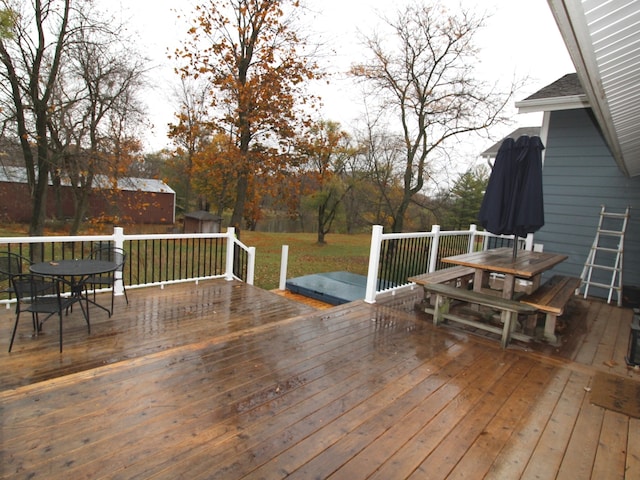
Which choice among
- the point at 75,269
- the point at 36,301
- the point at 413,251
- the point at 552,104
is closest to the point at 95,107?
the point at 75,269

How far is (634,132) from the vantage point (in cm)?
380

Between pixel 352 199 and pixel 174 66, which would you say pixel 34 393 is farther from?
pixel 352 199

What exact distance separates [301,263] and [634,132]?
11.6 metres

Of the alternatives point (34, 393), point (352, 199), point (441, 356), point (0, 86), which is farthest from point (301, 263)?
point (34, 393)

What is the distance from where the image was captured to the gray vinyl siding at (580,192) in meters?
5.62

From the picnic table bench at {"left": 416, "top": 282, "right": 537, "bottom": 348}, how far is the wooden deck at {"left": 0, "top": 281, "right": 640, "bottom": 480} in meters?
0.16

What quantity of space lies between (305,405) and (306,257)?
13.7 m

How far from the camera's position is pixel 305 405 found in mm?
2252

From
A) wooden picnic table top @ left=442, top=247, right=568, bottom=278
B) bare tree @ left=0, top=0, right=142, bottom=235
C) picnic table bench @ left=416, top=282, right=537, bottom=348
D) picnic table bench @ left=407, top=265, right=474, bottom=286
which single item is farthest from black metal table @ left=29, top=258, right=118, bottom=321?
bare tree @ left=0, top=0, right=142, bottom=235

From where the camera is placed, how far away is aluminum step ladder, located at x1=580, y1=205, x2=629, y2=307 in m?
5.34

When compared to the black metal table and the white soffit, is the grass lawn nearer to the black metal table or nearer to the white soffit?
the black metal table

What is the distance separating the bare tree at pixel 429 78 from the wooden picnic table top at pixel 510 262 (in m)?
7.80

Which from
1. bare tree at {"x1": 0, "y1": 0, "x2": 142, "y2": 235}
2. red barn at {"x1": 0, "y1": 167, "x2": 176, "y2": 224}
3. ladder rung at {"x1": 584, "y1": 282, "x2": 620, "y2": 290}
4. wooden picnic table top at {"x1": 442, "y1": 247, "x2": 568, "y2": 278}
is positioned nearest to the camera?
wooden picnic table top at {"x1": 442, "y1": 247, "x2": 568, "y2": 278}

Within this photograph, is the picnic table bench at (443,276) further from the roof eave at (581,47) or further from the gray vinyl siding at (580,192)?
the gray vinyl siding at (580,192)
